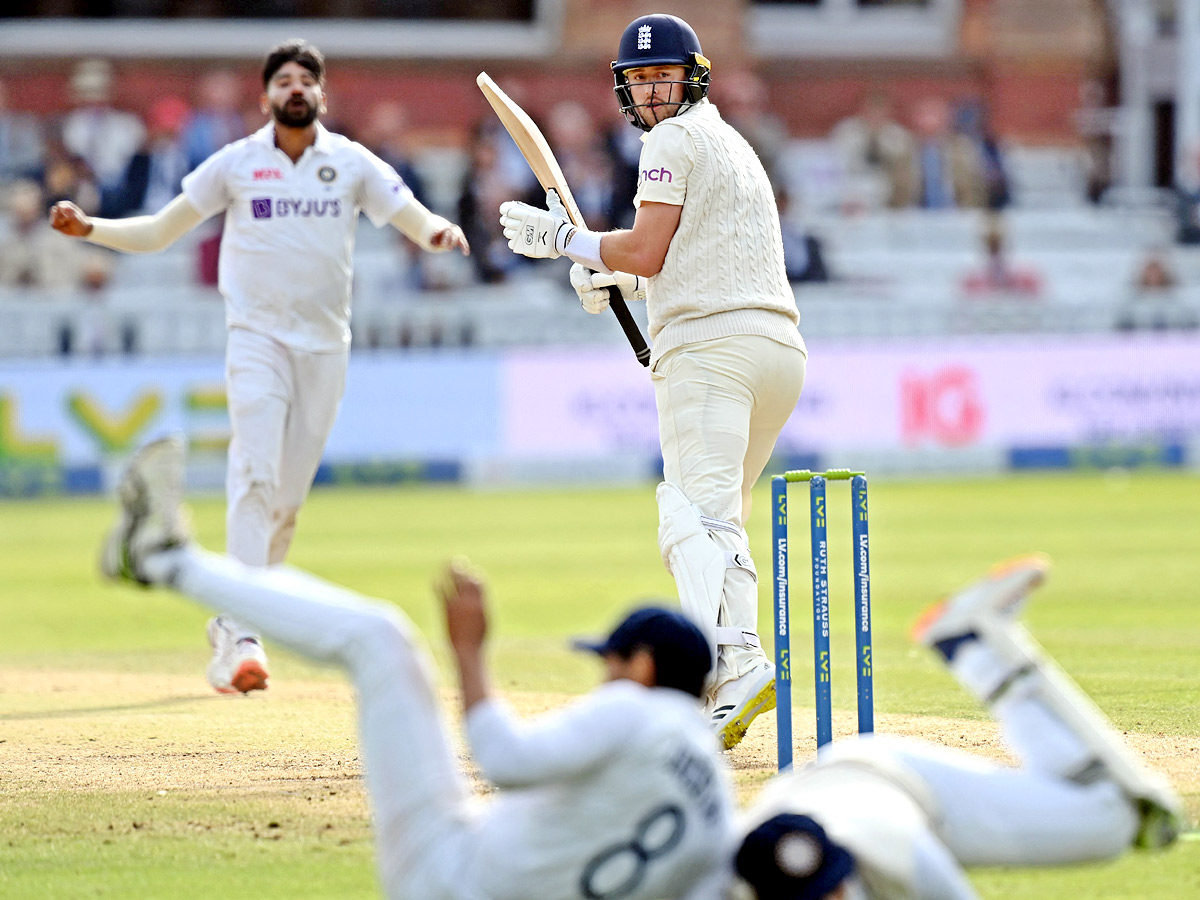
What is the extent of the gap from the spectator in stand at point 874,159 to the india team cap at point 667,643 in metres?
18.3

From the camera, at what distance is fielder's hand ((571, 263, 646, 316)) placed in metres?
6.07

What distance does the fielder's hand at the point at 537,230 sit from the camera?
19.1ft

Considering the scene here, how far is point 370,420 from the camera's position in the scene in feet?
56.1

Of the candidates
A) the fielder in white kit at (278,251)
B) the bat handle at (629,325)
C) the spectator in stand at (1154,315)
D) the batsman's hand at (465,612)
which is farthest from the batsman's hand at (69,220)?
the spectator in stand at (1154,315)

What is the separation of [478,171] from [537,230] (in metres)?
13.4

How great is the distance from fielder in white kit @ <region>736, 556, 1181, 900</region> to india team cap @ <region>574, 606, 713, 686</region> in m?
0.31

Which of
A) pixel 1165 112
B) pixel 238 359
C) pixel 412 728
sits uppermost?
pixel 1165 112

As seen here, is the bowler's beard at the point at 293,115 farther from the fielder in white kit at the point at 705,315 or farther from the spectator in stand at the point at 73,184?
the spectator in stand at the point at 73,184

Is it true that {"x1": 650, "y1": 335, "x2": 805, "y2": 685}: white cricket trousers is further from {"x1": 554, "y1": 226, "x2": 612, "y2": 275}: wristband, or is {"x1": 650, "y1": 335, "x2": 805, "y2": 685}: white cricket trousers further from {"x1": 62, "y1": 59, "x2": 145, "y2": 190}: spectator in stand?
{"x1": 62, "y1": 59, "x2": 145, "y2": 190}: spectator in stand

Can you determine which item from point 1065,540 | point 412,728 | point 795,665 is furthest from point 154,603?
point 412,728

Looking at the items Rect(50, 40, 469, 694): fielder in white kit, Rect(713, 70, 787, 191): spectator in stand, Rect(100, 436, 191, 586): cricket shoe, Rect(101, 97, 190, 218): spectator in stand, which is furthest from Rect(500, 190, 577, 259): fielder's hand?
Rect(101, 97, 190, 218): spectator in stand

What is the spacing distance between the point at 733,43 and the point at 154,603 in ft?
47.3

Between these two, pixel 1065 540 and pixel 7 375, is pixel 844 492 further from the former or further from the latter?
pixel 7 375

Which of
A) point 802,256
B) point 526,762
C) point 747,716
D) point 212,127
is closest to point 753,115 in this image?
point 802,256
